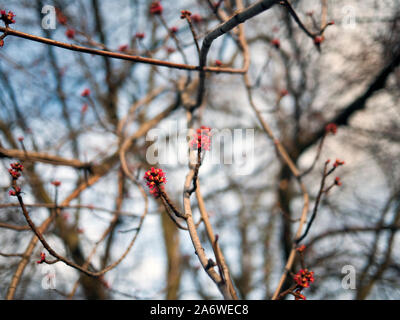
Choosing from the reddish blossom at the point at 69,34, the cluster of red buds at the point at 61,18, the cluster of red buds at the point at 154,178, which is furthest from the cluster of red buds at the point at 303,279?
the cluster of red buds at the point at 61,18

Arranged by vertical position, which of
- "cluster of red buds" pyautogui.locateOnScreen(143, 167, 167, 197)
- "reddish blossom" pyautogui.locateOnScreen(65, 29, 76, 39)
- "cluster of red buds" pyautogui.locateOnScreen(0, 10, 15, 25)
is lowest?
"cluster of red buds" pyautogui.locateOnScreen(143, 167, 167, 197)

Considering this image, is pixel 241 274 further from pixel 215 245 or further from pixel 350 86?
pixel 215 245

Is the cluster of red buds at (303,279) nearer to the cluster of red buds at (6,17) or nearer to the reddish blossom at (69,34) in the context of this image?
the cluster of red buds at (6,17)

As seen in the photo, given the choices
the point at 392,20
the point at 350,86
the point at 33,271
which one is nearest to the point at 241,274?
the point at 33,271

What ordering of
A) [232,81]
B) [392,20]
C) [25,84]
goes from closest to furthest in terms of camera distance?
1. [392,20]
2. [25,84]
3. [232,81]

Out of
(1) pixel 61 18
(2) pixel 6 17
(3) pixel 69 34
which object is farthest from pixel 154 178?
(1) pixel 61 18

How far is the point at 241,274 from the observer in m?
6.09

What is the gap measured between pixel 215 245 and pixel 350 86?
4.48m

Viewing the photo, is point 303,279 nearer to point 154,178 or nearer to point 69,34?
point 154,178

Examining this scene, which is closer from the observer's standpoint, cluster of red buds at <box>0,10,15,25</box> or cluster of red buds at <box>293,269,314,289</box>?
cluster of red buds at <box>0,10,15,25</box>

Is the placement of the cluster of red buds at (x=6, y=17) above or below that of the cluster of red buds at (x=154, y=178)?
above

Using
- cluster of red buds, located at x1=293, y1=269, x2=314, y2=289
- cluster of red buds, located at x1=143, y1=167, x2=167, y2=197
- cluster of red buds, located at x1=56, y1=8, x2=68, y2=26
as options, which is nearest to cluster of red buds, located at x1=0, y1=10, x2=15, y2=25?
cluster of red buds, located at x1=143, y1=167, x2=167, y2=197

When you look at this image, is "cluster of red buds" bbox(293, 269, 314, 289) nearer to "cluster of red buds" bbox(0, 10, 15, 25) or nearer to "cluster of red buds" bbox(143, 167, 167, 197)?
"cluster of red buds" bbox(143, 167, 167, 197)
